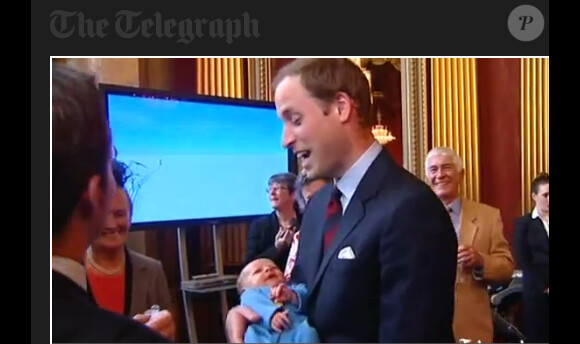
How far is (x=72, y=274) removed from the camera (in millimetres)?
1199

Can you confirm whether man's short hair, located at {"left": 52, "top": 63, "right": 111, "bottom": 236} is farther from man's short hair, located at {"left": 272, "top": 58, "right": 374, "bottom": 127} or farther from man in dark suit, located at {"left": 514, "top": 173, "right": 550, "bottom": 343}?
man in dark suit, located at {"left": 514, "top": 173, "right": 550, "bottom": 343}

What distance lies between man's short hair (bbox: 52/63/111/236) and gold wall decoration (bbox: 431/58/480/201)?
598 millimetres

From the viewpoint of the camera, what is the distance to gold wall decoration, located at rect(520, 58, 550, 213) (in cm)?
138

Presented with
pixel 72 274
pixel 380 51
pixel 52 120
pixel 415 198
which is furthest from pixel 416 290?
pixel 52 120

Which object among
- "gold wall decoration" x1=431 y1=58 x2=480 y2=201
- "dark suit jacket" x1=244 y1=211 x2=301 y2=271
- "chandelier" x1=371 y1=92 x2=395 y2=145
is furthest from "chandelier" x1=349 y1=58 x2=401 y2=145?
"dark suit jacket" x1=244 y1=211 x2=301 y2=271

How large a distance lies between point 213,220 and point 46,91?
0.37 meters

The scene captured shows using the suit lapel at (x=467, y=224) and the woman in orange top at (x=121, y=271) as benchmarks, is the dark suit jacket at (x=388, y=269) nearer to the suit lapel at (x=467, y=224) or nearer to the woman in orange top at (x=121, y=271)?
the suit lapel at (x=467, y=224)

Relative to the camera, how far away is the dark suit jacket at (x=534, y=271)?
138cm

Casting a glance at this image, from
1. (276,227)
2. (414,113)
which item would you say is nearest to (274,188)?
(276,227)

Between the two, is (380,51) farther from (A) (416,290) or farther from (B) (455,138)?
(A) (416,290)

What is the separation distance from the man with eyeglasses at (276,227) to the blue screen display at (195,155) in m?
0.02

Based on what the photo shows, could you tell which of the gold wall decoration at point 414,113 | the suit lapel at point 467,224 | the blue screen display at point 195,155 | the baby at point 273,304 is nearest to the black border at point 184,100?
the blue screen display at point 195,155

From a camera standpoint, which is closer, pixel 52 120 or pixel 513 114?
pixel 52 120

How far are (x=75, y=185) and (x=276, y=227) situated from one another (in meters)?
0.37
